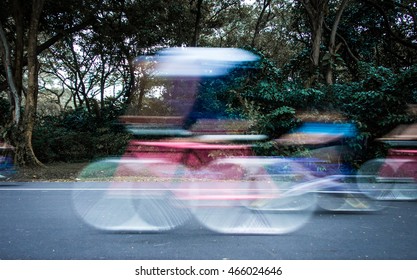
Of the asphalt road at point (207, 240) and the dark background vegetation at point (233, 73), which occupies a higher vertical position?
the dark background vegetation at point (233, 73)

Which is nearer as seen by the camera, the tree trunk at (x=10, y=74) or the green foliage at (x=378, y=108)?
the green foliage at (x=378, y=108)

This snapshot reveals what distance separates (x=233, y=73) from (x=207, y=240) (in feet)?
34.0

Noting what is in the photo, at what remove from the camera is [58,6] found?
1566cm

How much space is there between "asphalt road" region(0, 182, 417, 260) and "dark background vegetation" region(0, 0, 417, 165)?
6.13 m

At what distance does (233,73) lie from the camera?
45.9ft

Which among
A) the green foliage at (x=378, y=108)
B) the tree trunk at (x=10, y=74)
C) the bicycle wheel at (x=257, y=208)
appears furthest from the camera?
the tree trunk at (x=10, y=74)

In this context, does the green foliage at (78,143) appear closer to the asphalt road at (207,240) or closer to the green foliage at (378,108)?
the asphalt road at (207,240)

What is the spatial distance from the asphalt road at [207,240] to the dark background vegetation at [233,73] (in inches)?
241

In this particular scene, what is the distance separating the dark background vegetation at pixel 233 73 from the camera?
39.9 ft

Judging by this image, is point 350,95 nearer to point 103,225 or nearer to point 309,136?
point 309,136

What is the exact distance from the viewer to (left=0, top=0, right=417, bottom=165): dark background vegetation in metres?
12.2

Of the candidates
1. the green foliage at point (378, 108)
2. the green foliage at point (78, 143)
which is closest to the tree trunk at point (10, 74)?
the green foliage at point (78, 143)

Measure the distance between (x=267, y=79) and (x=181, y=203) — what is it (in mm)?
9202

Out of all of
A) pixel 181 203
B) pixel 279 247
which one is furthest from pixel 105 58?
pixel 279 247
